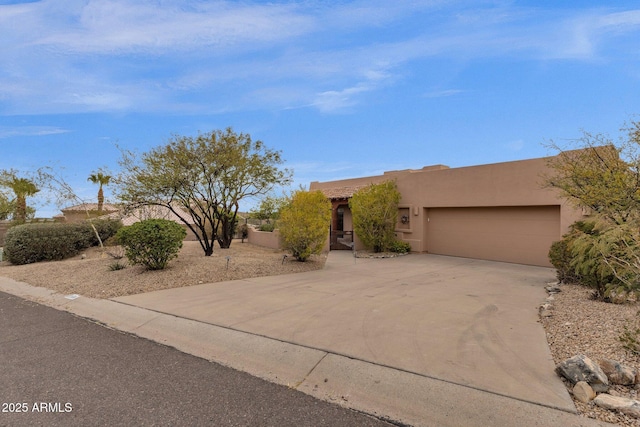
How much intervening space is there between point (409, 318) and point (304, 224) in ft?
21.5

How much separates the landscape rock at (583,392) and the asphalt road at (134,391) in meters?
1.92

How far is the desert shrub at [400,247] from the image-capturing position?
1671 cm

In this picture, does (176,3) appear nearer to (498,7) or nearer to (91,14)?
(91,14)

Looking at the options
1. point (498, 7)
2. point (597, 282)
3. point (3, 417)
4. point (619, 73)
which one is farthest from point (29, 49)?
point (619, 73)

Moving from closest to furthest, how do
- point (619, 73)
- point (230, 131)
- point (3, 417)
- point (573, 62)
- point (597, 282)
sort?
point (3, 417)
point (597, 282)
point (619, 73)
point (573, 62)
point (230, 131)

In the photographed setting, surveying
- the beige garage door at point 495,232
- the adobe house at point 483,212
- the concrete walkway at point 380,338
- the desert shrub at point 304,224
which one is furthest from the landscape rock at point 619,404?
the beige garage door at point 495,232

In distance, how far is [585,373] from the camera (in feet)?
11.3

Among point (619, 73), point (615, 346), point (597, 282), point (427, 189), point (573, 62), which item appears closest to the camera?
point (615, 346)

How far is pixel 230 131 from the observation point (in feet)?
46.9

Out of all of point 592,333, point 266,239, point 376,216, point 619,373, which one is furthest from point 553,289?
point 266,239

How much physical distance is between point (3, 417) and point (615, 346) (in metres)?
6.51

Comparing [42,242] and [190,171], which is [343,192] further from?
[42,242]

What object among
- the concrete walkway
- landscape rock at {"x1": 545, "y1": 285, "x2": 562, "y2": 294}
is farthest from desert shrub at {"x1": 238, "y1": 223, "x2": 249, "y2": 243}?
landscape rock at {"x1": 545, "y1": 285, "x2": 562, "y2": 294}

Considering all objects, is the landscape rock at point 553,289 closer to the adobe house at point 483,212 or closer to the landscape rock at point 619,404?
the adobe house at point 483,212
